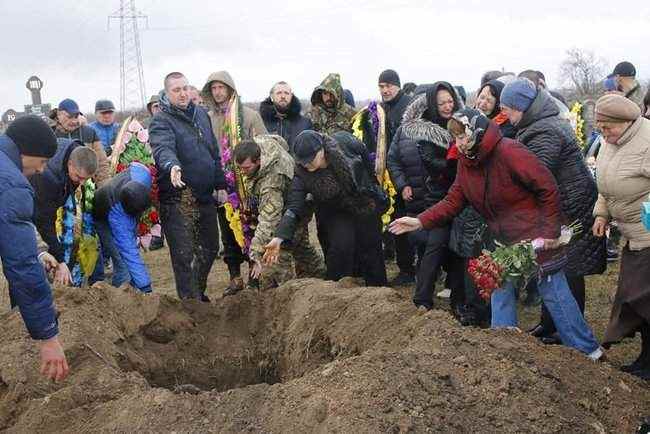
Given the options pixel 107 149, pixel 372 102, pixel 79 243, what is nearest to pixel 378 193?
pixel 372 102

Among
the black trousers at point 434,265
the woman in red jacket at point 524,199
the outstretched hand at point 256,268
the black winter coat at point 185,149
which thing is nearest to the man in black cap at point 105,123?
the black winter coat at point 185,149

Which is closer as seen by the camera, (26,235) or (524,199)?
(26,235)

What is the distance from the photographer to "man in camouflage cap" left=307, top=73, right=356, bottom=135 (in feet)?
22.0

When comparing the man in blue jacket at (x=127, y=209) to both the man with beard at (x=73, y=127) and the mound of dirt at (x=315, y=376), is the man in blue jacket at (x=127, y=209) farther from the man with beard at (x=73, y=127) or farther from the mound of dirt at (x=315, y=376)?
the man with beard at (x=73, y=127)

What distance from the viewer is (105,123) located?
8562 millimetres

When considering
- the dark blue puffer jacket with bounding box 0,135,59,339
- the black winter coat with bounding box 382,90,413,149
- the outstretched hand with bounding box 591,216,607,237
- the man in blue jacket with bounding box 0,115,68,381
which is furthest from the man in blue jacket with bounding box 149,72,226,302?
the outstretched hand with bounding box 591,216,607,237

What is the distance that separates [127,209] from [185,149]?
2.64ft

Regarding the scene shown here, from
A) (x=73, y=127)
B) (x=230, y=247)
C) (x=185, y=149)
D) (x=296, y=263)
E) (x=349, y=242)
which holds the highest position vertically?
(x=73, y=127)

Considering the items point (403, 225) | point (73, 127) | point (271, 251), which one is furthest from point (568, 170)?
point (73, 127)

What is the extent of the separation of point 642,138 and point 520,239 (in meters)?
0.89

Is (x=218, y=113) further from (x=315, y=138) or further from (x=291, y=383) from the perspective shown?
(x=291, y=383)

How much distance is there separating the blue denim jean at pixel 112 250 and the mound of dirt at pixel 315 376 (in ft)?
2.63

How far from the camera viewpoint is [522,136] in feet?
14.7

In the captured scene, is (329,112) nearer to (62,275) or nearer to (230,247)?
(230,247)
